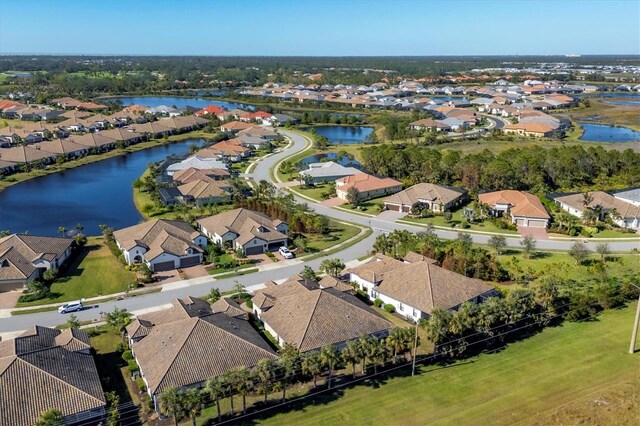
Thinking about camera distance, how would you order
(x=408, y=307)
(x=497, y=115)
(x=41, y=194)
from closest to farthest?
(x=408, y=307) → (x=41, y=194) → (x=497, y=115)

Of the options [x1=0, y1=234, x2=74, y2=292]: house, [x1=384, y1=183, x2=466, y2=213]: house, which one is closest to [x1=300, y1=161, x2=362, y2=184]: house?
[x1=384, y1=183, x2=466, y2=213]: house

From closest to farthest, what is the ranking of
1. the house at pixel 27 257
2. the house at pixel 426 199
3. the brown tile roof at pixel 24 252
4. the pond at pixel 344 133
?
the house at pixel 27 257 → the brown tile roof at pixel 24 252 → the house at pixel 426 199 → the pond at pixel 344 133

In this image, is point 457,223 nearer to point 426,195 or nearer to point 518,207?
point 426,195

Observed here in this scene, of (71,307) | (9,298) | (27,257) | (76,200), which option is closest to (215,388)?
(71,307)

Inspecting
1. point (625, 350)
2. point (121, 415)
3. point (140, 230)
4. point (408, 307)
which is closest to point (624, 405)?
point (625, 350)

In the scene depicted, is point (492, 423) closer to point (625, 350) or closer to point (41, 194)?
point (625, 350)

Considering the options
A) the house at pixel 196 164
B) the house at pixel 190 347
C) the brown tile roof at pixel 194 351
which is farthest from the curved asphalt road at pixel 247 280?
the house at pixel 196 164

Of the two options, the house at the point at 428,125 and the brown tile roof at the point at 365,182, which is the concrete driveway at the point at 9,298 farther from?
the house at the point at 428,125
